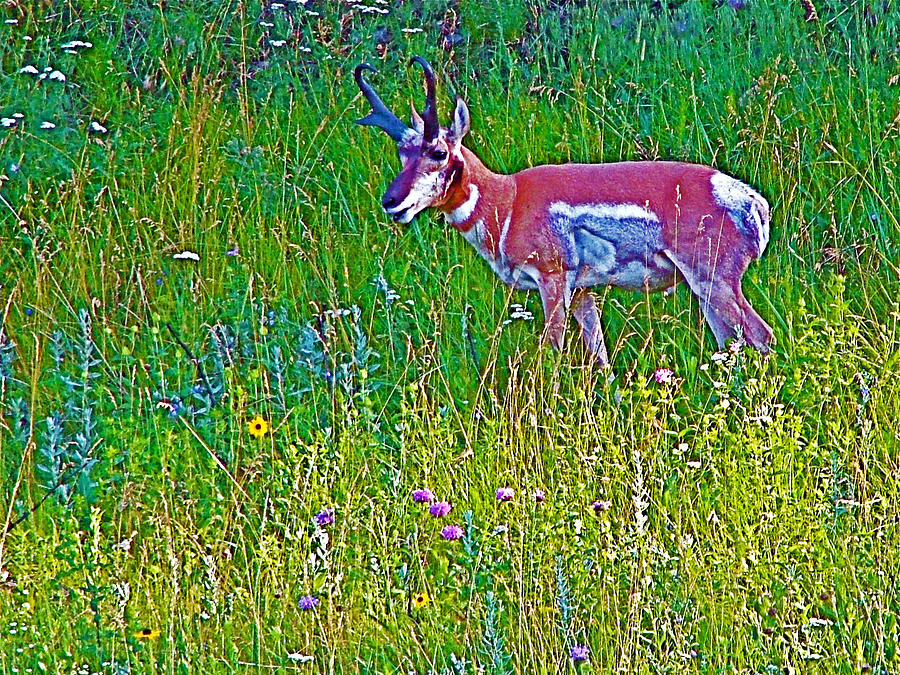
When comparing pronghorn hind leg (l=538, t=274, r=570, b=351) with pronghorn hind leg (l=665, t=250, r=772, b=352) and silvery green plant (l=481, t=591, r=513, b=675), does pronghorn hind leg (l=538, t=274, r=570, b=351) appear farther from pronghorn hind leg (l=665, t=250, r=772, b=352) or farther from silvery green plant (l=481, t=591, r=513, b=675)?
silvery green plant (l=481, t=591, r=513, b=675)

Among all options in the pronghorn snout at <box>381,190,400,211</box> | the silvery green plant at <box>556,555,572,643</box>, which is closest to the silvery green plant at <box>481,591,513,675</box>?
the silvery green plant at <box>556,555,572,643</box>

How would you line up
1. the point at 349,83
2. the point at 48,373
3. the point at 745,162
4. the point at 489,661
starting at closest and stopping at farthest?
the point at 489,661 < the point at 48,373 < the point at 745,162 < the point at 349,83

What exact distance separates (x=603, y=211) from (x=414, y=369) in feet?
3.08

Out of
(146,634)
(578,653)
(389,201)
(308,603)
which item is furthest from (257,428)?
(578,653)

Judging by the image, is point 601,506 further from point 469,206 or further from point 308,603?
point 469,206

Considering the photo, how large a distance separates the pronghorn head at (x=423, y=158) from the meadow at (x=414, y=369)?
1.21ft

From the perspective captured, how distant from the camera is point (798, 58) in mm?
7109

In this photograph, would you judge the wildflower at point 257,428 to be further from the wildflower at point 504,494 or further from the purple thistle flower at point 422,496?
the wildflower at point 504,494

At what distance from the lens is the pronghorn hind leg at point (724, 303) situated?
513cm

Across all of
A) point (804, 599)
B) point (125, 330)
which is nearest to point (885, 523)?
point (804, 599)

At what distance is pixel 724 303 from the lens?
5.15m

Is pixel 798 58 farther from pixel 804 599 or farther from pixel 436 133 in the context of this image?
pixel 804 599

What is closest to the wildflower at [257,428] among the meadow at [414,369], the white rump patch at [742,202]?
the meadow at [414,369]

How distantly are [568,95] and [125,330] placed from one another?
2.59m
